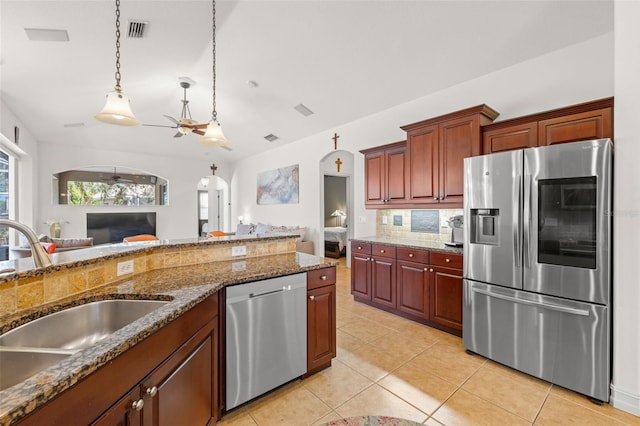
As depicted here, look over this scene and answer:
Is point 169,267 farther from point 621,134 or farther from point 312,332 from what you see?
point 621,134

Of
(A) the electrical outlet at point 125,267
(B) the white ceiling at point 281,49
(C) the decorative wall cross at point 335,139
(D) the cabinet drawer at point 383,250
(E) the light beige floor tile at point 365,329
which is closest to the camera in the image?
(A) the electrical outlet at point 125,267

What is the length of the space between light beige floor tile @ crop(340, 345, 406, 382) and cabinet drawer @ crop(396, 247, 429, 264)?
1064 mm

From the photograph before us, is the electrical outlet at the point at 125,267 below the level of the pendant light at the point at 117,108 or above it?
below

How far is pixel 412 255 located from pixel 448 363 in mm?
1138

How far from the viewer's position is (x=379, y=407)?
1913mm

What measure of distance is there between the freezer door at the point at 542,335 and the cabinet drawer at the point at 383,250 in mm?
963

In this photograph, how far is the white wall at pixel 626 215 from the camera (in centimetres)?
178

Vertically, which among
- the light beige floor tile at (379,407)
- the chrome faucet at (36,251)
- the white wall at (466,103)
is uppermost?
the white wall at (466,103)

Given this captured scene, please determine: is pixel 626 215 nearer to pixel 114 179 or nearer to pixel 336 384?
pixel 336 384

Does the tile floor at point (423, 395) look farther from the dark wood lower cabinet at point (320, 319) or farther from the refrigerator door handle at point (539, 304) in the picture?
the refrigerator door handle at point (539, 304)

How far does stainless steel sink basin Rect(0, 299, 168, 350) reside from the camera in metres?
1.11

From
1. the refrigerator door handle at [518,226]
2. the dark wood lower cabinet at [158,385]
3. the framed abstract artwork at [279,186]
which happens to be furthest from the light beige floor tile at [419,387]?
the framed abstract artwork at [279,186]

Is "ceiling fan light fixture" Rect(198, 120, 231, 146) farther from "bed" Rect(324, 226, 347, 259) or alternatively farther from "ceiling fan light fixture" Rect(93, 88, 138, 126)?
"bed" Rect(324, 226, 347, 259)

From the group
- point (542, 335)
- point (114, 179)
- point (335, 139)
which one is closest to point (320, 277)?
point (542, 335)
